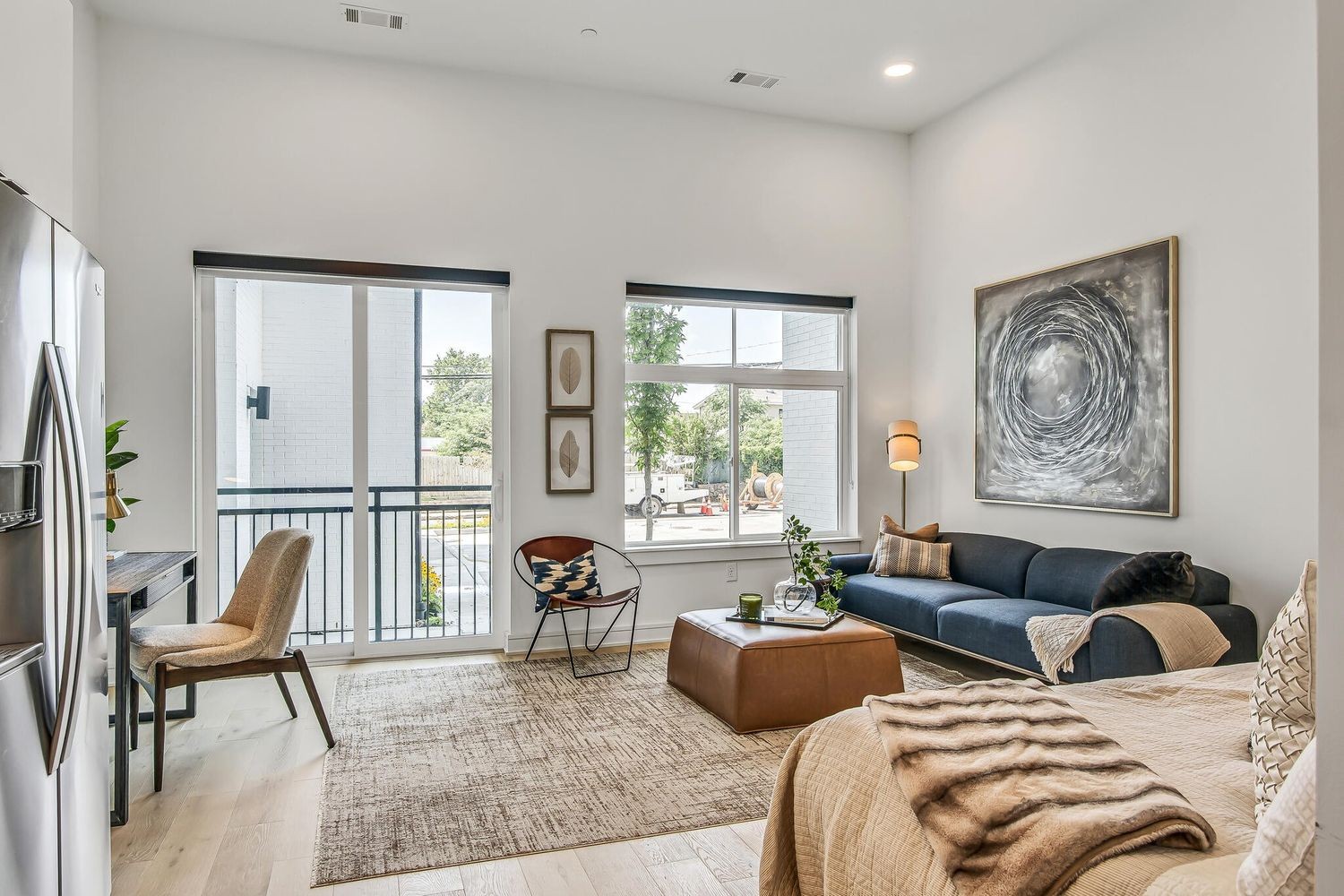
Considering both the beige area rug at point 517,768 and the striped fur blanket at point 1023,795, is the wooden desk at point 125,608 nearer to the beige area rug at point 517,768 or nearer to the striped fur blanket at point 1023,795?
the beige area rug at point 517,768

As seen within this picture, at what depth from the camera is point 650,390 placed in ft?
17.4

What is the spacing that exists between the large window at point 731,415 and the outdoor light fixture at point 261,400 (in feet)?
6.66

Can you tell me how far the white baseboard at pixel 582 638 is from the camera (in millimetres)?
4898

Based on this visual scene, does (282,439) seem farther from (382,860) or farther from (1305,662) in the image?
(1305,662)

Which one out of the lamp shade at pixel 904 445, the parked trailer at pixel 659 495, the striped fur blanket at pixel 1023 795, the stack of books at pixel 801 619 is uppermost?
the lamp shade at pixel 904 445

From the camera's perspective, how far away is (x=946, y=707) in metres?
1.80

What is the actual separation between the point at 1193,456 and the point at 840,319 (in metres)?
2.48

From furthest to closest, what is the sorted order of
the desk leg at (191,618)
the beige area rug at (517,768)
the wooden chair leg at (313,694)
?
the desk leg at (191,618) → the wooden chair leg at (313,694) → the beige area rug at (517,768)

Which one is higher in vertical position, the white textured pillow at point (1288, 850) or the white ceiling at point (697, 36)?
the white ceiling at point (697, 36)

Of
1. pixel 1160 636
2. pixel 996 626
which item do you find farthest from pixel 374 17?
pixel 1160 636

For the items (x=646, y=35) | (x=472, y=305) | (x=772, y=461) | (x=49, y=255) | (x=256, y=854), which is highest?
(x=646, y=35)

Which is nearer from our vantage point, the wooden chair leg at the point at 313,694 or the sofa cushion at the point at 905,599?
the wooden chair leg at the point at 313,694

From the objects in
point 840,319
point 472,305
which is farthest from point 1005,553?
point 472,305

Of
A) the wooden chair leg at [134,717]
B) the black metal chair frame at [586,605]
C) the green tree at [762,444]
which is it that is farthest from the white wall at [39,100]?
the green tree at [762,444]
